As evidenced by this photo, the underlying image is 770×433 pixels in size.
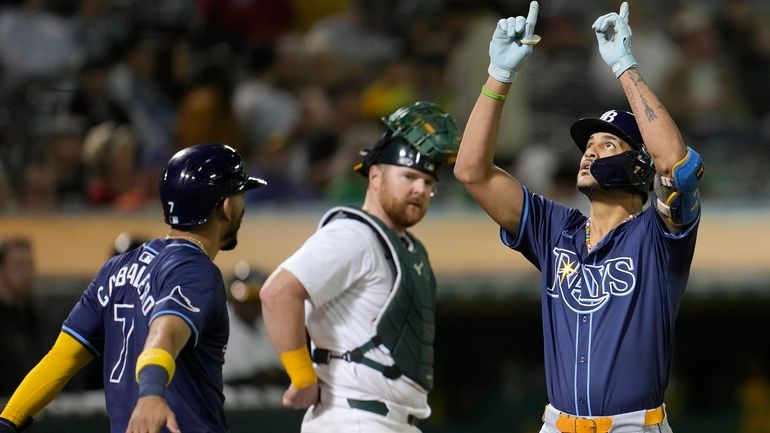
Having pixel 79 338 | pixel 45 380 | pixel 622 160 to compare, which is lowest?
pixel 45 380

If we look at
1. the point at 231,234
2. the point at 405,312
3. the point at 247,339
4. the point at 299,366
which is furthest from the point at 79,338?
the point at 247,339

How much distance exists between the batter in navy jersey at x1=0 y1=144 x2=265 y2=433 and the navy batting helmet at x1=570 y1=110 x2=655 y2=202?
1.11 metres

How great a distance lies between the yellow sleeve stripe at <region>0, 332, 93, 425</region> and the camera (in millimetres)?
3770

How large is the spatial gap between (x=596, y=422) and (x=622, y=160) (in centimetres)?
81

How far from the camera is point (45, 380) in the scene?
378cm

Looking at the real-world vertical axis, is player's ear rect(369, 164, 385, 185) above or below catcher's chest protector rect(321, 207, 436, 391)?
above

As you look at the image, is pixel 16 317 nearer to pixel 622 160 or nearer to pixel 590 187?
pixel 590 187

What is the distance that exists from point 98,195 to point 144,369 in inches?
193

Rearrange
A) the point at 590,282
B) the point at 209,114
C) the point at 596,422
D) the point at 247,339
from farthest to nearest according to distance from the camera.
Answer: the point at 209,114 < the point at 247,339 < the point at 590,282 < the point at 596,422

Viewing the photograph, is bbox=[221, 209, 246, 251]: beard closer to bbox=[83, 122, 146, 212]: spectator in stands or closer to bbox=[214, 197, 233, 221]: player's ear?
bbox=[214, 197, 233, 221]: player's ear

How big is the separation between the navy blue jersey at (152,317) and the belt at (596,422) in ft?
3.43

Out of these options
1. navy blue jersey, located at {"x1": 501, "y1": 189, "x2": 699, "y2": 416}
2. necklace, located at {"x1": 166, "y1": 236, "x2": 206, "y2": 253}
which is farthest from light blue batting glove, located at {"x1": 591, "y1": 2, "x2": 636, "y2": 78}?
necklace, located at {"x1": 166, "y1": 236, "x2": 206, "y2": 253}

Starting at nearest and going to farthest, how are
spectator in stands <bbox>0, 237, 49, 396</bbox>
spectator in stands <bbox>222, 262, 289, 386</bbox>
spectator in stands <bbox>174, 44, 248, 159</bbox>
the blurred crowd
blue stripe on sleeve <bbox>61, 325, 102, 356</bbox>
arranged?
blue stripe on sleeve <bbox>61, 325, 102, 356</bbox>
spectator in stands <bbox>0, 237, 49, 396</bbox>
spectator in stands <bbox>222, 262, 289, 386</bbox>
the blurred crowd
spectator in stands <bbox>174, 44, 248, 159</bbox>

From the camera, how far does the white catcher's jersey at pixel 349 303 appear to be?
14.3 feet
